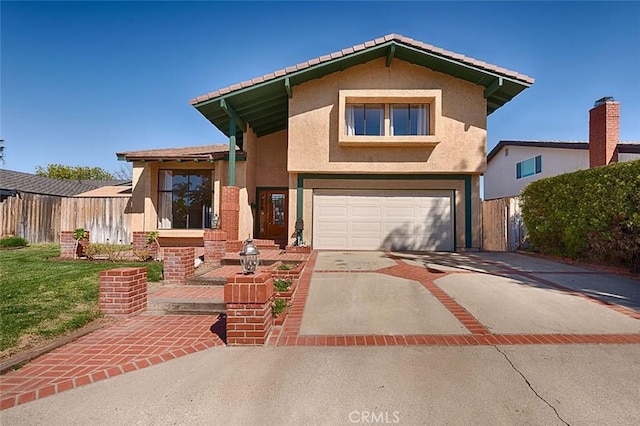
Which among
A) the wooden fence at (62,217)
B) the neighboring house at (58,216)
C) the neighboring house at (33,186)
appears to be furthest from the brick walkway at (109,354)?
the neighboring house at (33,186)

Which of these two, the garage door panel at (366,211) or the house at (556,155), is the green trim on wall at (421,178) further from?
the house at (556,155)

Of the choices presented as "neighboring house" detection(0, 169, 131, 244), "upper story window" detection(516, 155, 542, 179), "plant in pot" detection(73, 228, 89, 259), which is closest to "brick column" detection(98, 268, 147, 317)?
"plant in pot" detection(73, 228, 89, 259)

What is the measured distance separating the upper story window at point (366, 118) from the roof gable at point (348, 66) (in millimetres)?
1509

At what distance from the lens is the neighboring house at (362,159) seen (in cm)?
1105

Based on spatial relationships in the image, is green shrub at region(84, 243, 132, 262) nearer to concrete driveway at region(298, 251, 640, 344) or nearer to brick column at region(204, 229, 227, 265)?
brick column at region(204, 229, 227, 265)

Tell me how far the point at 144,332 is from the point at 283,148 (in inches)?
402

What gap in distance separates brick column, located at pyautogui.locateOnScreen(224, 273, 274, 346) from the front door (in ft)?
30.5

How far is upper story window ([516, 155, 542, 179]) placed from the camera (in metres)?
17.3

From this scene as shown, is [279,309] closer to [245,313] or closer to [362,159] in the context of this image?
[245,313]

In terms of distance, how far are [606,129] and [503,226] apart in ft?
17.4

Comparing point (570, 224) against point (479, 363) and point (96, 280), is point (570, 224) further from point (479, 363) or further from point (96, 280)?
point (96, 280)

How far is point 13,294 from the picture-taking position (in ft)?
18.1

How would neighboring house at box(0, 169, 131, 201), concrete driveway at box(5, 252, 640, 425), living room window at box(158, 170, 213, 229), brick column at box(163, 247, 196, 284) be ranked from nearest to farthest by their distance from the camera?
concrete driveway at box(5, 252, 640, 425), brick column at box(163, 247, 196, 284), living room window at box(158, 170, 213, 229), neighboring house at box(0, 169, 131, 201)

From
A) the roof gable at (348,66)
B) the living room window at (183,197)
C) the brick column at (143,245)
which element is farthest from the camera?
the living room window at (183,197)
